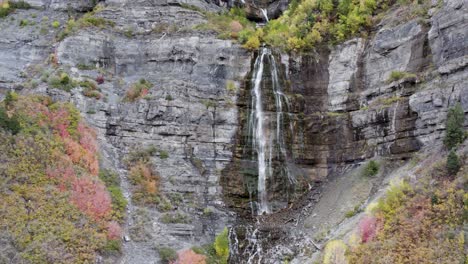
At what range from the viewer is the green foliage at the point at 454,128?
23.9 m

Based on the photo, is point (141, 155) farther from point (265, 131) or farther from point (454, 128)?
point (454, 128)

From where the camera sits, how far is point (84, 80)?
107ft

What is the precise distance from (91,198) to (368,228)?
14.2m

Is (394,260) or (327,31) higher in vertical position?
(327,31)

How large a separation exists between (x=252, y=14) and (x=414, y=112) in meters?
24.2

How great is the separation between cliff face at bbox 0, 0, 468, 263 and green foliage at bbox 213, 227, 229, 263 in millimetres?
1352

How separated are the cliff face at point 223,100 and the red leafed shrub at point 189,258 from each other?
96 centimetres

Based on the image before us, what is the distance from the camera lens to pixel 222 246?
2497 cm

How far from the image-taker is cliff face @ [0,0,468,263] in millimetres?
27453

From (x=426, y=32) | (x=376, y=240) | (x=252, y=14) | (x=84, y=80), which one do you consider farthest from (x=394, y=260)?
(x=252, y=14)

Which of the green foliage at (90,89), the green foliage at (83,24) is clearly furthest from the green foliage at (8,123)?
the green foliage at (83,24)

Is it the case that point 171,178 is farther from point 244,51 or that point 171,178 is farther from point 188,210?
point 244,51

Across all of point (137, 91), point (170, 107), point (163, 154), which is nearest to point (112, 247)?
point (163, 154)

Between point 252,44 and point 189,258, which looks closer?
point 189,258
